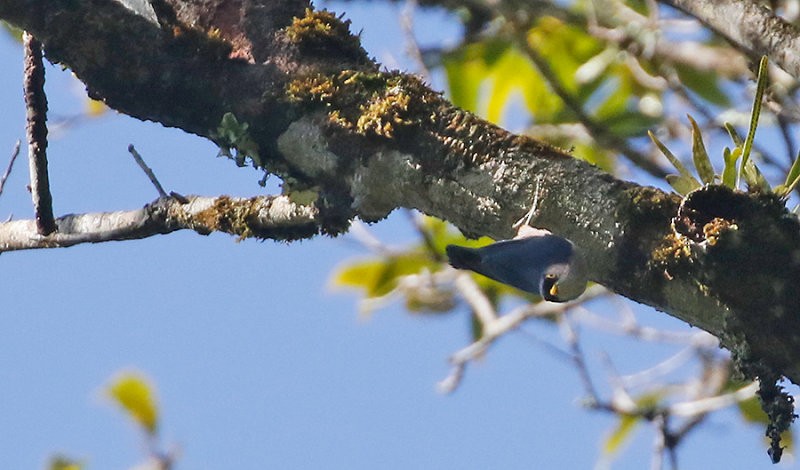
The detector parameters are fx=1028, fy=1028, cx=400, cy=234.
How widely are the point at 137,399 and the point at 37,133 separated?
292 cm

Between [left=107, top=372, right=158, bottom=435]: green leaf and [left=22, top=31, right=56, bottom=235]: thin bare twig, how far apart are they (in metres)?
2.67

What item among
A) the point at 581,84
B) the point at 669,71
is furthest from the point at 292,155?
the point at 581,84

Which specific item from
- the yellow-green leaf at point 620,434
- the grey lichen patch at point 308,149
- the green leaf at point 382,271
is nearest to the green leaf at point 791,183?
the grey lichen patch at point 308,149

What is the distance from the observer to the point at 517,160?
2332mm

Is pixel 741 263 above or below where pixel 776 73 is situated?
below

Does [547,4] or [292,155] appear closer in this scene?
[292,155]

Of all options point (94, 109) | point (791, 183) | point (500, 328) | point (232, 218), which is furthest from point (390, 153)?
point (94, 109)

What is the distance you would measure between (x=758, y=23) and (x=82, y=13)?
1744mm

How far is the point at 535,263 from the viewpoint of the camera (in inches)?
91.3

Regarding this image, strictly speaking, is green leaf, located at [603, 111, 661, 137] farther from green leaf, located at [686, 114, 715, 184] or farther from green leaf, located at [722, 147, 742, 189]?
green leaf, located at [722, 147, 742, 189]

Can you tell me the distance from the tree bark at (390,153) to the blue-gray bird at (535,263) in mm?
34

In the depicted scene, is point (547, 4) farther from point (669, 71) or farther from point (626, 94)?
point (626, 94)

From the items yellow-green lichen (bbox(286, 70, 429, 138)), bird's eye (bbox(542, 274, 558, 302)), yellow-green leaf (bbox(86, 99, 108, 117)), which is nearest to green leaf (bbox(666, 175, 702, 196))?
bird's eye (bbox(542, 274, 558, 302))

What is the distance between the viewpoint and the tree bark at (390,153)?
209 centimetres
